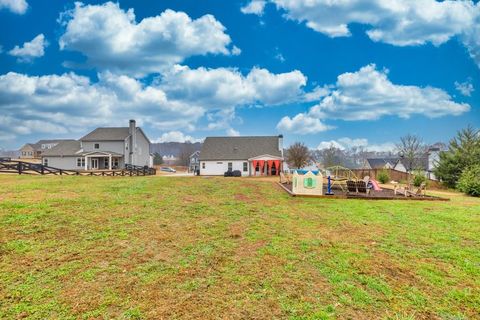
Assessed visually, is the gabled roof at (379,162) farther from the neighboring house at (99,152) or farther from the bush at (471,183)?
the neighboring house at (99,152)

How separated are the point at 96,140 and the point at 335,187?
3935 centimetres

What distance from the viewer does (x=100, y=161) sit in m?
43.9

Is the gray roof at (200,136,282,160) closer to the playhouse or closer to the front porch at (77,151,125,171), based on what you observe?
the front porch at (77,151,125,171)

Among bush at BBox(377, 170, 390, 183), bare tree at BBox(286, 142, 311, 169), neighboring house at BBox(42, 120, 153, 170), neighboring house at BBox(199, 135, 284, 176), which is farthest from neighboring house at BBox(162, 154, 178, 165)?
bush at BBox(377, 170, 390, 183)

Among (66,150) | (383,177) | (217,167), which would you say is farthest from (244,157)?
(66,150)

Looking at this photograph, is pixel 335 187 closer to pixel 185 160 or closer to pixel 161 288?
pixel 161 288

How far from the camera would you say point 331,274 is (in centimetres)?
472

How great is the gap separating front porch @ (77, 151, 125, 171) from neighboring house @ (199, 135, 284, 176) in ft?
45.9

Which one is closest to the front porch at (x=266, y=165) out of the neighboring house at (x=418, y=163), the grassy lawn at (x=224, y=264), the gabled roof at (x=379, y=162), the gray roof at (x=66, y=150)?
the neighboring house at (x=418, y=163)

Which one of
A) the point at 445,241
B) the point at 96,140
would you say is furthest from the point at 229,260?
the point at 96,140

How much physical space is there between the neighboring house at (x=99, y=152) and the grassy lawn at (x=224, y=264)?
3631cm

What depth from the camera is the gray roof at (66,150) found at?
43.8 m

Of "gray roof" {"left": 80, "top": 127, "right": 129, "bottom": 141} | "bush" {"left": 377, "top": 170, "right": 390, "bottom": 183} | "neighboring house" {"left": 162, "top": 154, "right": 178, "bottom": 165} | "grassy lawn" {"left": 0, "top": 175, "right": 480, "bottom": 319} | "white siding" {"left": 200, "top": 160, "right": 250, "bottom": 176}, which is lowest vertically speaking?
"grassy lawn" {"left": 0, "top": 175, "right": 480, "bottom": 319}

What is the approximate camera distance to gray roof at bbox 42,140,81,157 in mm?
43750
